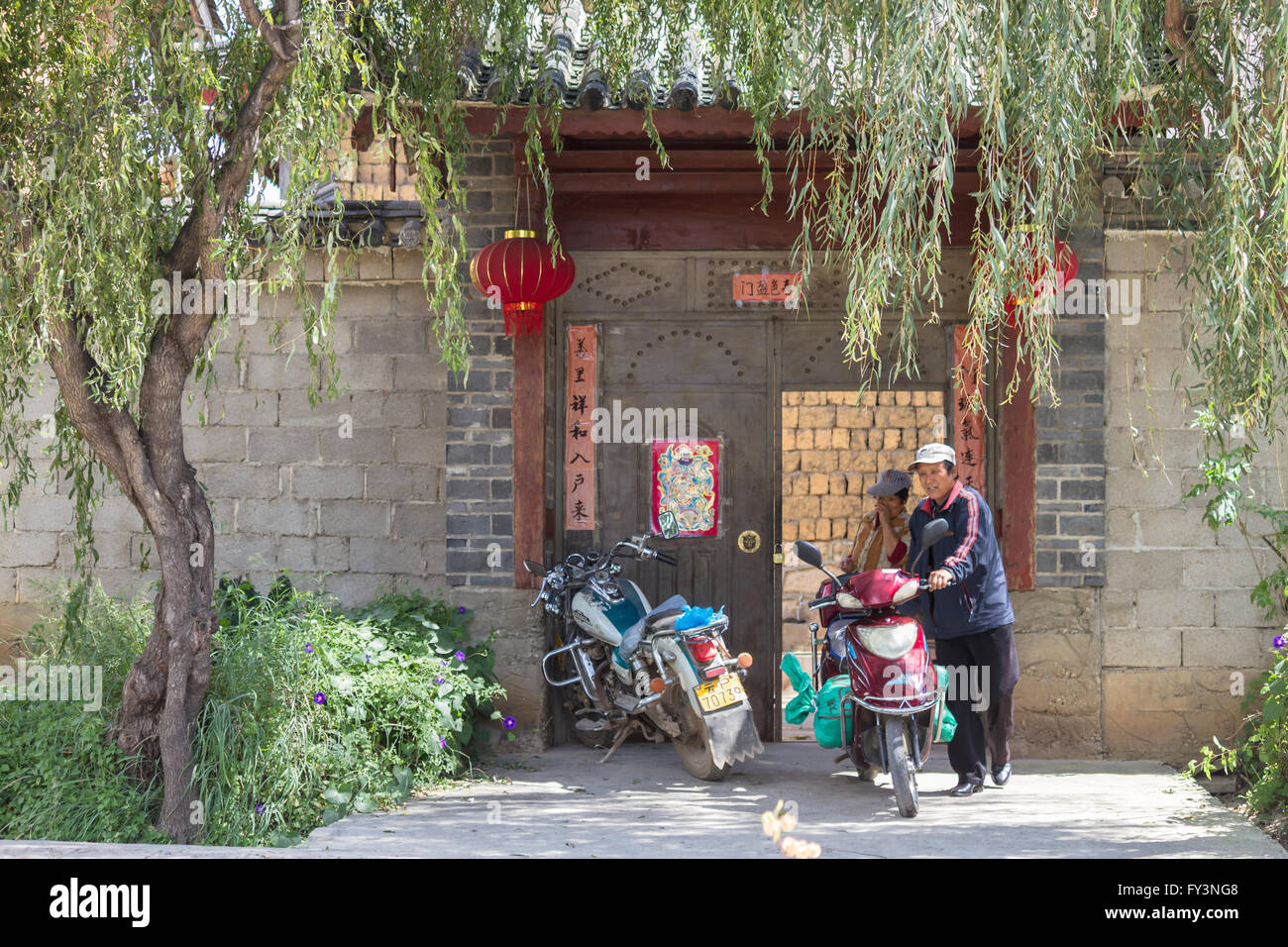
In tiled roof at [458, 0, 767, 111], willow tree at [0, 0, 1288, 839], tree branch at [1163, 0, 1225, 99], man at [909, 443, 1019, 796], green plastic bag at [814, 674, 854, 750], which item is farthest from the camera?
tiled roof at [458, 0, 767, 111]

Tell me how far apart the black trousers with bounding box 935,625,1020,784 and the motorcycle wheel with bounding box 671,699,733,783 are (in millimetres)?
1152

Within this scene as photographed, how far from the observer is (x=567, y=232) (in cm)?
707

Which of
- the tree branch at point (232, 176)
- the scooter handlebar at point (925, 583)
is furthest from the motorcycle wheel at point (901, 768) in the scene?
the tree branch at point (232, 176)

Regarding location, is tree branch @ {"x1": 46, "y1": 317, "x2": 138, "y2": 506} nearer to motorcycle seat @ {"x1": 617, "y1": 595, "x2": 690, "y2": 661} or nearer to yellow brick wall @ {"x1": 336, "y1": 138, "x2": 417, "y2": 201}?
motorcycle seat @ {"x1": 617, "y1": 595, "x2": 690, "y2": 661}

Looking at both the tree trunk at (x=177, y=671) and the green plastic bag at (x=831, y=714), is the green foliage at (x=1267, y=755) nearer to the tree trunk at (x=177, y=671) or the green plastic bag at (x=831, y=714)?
the green plastic bag at (x=831, y=714)

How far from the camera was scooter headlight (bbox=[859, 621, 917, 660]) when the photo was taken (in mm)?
5273

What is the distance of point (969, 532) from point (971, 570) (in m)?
0.18

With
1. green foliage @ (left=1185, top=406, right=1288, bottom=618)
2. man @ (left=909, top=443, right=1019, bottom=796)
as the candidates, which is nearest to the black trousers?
man @ (left=909, top=443, right=1019, bottom=796)

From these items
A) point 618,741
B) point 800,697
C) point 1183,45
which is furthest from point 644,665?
point 1183,45

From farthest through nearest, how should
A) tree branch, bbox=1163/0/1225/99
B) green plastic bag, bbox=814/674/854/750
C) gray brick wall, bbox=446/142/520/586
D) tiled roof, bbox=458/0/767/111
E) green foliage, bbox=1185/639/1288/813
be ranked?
gray brick wall, bbox=446/142/520/586 < tiled roof, bbox=458/0/767/111 < green plastic bag, bbox=814/674/854/750 < green foliage, bbox=1185/639/1288/813 < tree branch, bbox=1163/0/1225/99

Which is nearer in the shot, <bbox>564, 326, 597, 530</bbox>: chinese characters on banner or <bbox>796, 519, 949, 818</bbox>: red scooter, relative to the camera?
<bbox>796, 519, 949, 818</bbox>: red scooter

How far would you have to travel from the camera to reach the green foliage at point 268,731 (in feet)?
17.2

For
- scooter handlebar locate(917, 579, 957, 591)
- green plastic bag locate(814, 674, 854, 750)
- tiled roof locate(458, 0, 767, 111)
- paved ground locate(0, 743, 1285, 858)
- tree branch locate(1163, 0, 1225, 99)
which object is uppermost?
tiled roof locate(458, 0, 767, 111)

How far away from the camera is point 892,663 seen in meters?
5.29
